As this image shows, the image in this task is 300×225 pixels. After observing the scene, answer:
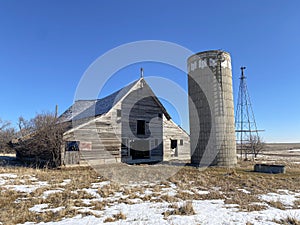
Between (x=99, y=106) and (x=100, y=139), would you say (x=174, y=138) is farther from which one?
(x=100, y=139)

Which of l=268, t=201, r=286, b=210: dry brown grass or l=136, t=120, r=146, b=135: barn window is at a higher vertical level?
l=136, t=120, r=146, b=135: barn window

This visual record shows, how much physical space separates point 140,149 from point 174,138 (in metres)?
3.76

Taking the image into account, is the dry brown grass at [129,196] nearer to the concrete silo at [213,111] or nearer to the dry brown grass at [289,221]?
the dry brown grass at [289,221]

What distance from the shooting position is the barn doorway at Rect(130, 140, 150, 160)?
22.3 metres

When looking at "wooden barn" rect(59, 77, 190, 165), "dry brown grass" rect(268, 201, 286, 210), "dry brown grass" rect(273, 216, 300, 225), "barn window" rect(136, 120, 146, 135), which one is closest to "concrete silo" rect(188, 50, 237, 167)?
"wooden barn" rect(59, 77, 190, 165)

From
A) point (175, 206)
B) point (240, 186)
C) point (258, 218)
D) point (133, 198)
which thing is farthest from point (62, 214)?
point (240, 186)

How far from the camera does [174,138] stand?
23656 millimetres

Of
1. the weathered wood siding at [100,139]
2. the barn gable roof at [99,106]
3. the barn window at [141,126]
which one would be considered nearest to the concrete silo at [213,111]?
the barn window at [141,126]

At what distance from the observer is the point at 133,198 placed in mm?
8039

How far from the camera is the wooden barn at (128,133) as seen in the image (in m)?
17.1

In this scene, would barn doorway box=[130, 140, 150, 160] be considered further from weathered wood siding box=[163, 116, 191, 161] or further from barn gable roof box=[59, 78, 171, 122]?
barn gable roof box=[59, 78, 171, 122]

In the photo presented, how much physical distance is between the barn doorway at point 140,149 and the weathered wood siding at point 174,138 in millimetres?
1843

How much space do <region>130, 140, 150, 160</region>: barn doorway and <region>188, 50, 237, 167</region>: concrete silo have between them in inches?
206

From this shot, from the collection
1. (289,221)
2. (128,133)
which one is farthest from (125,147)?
(289,221)
